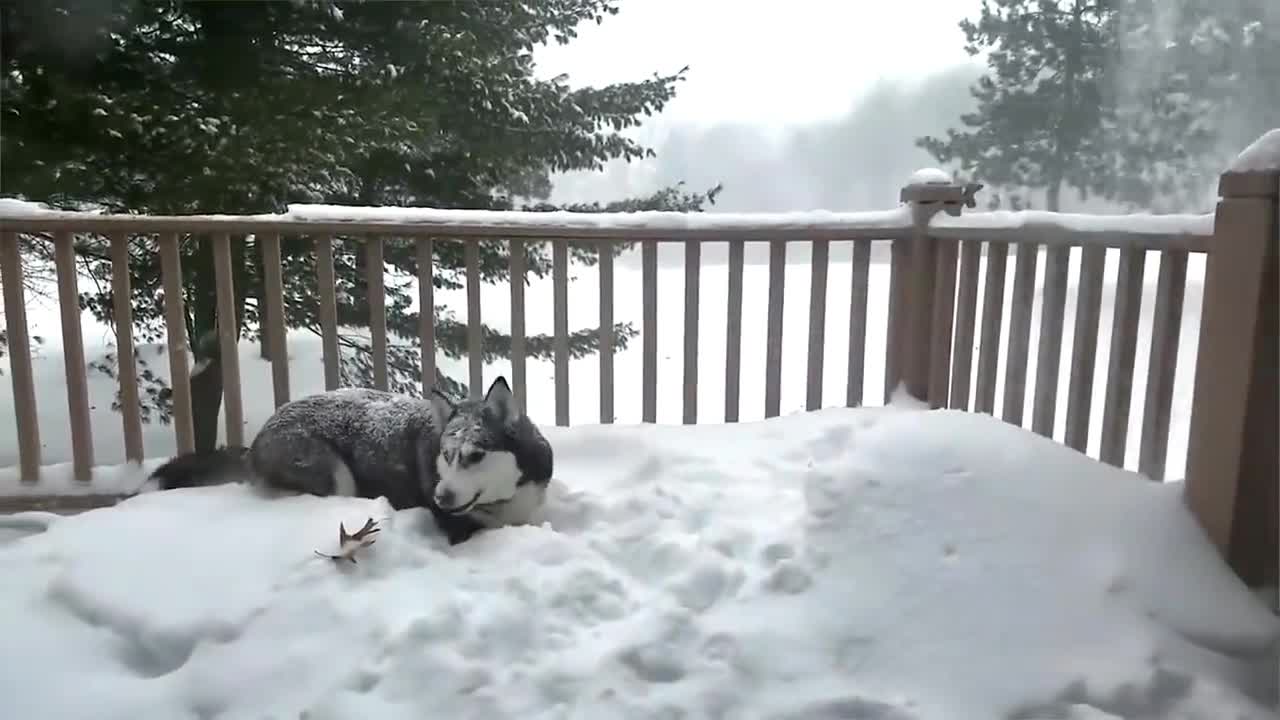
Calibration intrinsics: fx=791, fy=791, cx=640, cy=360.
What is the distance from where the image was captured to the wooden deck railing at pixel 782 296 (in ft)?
6.22

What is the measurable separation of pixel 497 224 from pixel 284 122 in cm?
219

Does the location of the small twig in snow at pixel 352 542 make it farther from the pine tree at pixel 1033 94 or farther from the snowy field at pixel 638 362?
the pine tree at pixel 1033 94

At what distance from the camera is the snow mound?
1257 millimetres

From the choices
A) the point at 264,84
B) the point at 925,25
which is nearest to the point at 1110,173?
the point at 925,25

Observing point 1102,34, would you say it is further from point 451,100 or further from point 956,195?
point 451,100

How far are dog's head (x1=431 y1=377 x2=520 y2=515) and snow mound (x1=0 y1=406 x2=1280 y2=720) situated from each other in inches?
4.2

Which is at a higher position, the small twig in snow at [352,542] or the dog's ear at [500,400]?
the dog's ear at [500,400]

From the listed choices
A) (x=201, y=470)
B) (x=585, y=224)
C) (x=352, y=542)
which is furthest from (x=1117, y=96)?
(x=201, y=470)

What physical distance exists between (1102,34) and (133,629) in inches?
230

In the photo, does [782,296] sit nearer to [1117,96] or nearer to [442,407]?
[442,407]

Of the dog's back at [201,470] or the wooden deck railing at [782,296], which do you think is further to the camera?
the dog's back at [201,470]

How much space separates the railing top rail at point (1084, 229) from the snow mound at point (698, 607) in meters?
0.51

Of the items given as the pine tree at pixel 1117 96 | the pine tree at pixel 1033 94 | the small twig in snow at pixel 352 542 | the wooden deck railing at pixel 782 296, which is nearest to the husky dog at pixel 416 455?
the small twig in snow at pixel 352 542

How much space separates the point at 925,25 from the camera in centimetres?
498
